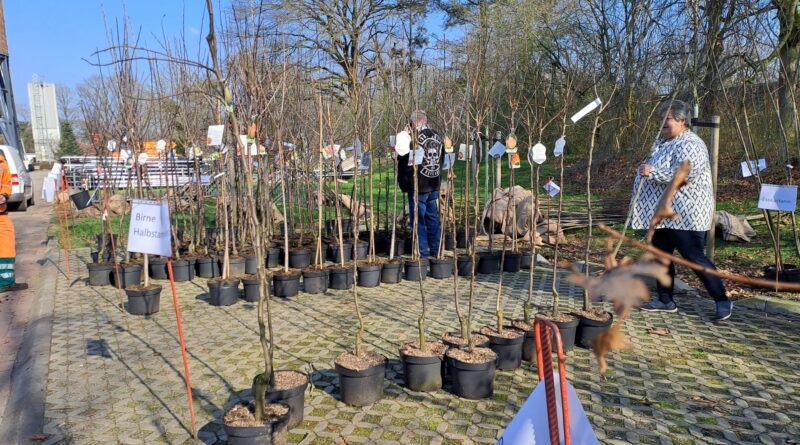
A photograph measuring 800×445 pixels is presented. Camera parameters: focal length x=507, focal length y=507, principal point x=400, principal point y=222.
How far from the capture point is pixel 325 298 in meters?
5.58

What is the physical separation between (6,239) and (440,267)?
516cm

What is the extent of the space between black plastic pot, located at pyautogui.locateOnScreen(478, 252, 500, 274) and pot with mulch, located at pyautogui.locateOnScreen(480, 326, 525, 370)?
2972 mm

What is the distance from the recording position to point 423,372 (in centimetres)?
319

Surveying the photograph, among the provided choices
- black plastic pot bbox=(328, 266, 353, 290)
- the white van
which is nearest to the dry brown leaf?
black plastic pot bbox=(328, 266, 353, 290)

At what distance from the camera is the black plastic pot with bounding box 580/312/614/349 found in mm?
3801

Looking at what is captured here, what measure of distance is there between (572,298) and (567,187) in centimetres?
958

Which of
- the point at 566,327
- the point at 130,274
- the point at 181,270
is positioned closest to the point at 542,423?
the point at 566,327

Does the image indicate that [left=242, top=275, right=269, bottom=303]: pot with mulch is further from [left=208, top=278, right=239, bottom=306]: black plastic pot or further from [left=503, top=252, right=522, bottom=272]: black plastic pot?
[left=503, top=252, right=522, bottom=272]: black plastic pot

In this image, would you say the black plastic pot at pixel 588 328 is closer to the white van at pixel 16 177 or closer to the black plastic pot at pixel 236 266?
the black plastic pot at pixel 236 266

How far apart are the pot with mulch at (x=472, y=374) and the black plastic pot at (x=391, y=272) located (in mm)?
2901

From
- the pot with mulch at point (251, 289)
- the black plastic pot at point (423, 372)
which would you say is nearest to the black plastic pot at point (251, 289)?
the pot with mulch at point (251, 289)

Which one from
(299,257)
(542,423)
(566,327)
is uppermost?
(542,423)

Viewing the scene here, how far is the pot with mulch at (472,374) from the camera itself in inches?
120

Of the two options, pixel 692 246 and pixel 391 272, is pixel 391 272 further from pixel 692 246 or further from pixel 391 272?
pixel 692 246
